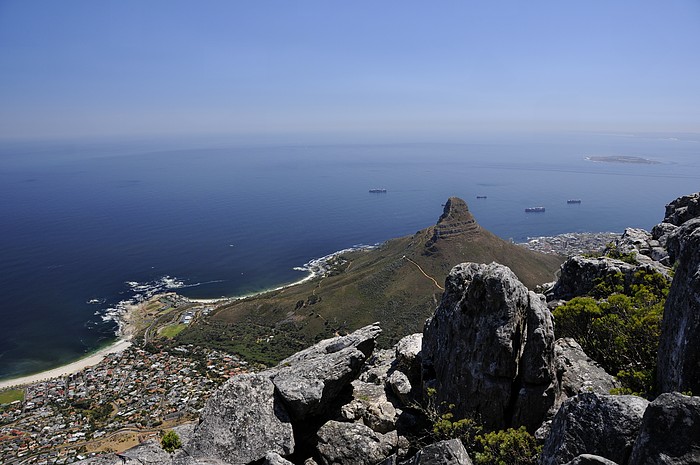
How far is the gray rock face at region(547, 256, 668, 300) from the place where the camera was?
20109 mm

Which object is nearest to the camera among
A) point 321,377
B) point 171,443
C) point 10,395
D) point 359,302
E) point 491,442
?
point 491,442

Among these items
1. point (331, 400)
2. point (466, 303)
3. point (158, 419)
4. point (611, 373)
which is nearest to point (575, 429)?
point (466, 303)

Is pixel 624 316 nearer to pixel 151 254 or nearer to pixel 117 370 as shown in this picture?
pixel 117 370

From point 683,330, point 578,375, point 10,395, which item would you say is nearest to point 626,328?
point 578,375

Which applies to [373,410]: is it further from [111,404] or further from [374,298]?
[374,298]

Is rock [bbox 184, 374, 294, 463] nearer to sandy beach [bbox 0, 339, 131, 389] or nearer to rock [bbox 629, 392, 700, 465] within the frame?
rock [bbox 629, 392, 700, 465]

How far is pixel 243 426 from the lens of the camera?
1312cm

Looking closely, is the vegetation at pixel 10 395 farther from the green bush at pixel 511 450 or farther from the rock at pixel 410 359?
the green bush at pixel 511 450

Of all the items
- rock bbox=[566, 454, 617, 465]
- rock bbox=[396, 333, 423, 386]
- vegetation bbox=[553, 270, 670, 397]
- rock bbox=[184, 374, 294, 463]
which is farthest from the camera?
A: rock bbox=[396, 333, 423, 386]

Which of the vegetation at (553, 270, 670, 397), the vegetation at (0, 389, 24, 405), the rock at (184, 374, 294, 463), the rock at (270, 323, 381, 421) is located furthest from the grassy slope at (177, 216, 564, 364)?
the rock at (184, 374, 294, 463)

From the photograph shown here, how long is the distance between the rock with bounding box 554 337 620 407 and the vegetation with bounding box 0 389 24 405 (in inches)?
3228

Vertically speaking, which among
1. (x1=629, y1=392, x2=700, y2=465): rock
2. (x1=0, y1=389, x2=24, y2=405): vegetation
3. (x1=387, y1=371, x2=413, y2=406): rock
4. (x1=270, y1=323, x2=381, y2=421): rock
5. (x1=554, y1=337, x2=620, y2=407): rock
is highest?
(x1=629, y1=392, x2=700, y2=465): rock

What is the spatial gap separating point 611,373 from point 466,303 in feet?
20.2

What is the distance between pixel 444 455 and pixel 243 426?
23.8ft
